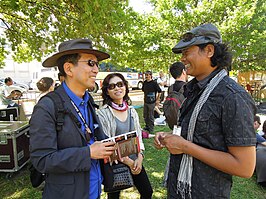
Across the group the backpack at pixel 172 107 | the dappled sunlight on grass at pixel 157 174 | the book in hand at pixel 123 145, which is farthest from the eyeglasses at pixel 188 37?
the dappled sunlight on grass at pixel 157 174

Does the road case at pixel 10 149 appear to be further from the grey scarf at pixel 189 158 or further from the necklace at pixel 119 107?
the grey scarf at pixel 189 158

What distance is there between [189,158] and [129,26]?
6.01m

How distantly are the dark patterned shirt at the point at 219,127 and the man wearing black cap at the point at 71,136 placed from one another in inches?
25.8

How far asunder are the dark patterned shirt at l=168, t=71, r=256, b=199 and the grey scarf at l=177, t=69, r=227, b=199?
0.03 metres

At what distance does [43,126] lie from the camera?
1.46 meters

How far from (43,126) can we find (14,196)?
324cm

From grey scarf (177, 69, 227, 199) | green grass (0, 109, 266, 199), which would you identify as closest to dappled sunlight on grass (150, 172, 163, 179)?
green grass (0, 109, 266, 199)

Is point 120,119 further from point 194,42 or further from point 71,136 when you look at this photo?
point 194,42

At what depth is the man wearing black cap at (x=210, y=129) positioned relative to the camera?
1.32 meters

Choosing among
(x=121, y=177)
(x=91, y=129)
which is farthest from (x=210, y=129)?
(x=121, y=177)

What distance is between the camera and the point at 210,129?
55.6 inches

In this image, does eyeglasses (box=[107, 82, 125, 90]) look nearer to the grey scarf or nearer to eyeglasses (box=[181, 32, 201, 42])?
eyeglasses (box=[181, 32, 201, 42])

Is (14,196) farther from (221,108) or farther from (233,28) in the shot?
(233,28)

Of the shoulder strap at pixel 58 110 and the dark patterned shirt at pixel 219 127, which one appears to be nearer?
the dark patterned shirt at pixel 219 127
